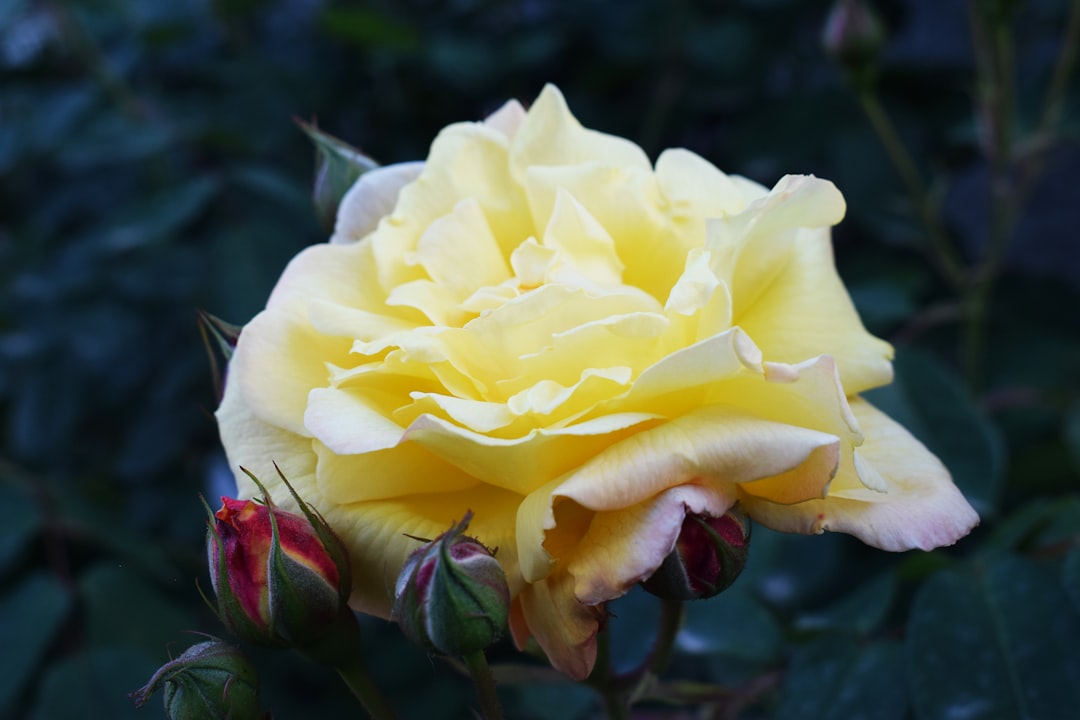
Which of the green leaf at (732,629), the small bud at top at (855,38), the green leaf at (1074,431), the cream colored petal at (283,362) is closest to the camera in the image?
the cream colored petal at (283,362)

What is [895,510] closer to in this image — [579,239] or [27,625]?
[579,239]

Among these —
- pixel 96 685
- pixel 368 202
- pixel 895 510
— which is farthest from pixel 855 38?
pixel 96 685

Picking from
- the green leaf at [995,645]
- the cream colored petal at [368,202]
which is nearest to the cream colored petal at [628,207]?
the cream colored petal at [368,202]

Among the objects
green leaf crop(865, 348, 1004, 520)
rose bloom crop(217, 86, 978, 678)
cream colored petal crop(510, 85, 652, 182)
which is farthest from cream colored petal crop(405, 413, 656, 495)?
green leaf crop(865, 348, 1004, 520)

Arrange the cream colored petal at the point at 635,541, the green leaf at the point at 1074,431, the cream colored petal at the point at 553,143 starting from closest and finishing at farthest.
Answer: the cream colored petal at the point at 635,541
the cream colored petal at the point at 553,143
the green leaf at the point at 1074,431

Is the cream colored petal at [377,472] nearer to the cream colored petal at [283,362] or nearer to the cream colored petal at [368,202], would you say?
the cream colored petal at [283,362]

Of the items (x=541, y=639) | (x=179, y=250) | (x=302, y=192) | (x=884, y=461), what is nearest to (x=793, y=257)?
(x=884, y=461)

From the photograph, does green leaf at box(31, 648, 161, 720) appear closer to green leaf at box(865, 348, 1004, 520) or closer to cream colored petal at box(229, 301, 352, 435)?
cream colored petal at box(229, 301, 352, 435)
